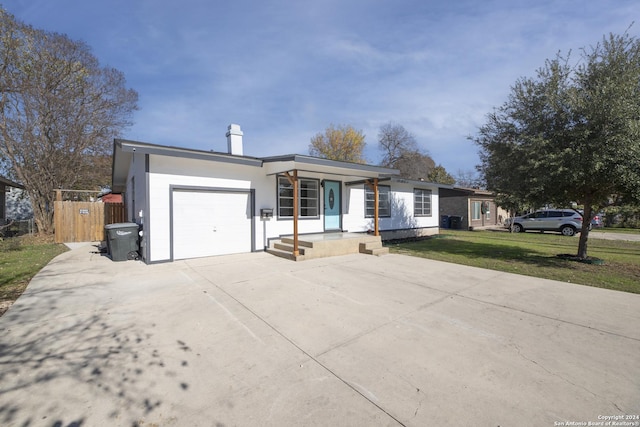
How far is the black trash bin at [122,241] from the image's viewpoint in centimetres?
767

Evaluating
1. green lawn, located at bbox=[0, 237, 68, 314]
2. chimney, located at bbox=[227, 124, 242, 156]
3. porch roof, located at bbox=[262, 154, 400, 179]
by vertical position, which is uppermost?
chimney, located at bbox=[227, 124, 242, 156]

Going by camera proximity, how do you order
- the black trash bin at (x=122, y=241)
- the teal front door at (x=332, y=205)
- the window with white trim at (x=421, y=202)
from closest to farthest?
the black trash bin at (x=122, y=241) → the teal front door at (x=332, y=205) → the window with white trim at (x=421, y=202)

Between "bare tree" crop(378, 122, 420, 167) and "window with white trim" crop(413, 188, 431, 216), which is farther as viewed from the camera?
"bare tree" crop(378, 122, 420, 167)

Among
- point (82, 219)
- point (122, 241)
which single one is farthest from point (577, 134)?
point (82, 219)

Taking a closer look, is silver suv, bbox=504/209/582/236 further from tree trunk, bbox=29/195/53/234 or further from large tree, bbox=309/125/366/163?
tree trunk, bbox=29/195/53/234

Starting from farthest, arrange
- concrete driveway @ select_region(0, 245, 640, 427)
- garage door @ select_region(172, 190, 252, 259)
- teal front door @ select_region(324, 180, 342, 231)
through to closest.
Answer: teal front door @ select_region(324, 180, 342, 231), garage door @ select_region(172, 190, 252, 259), concrete driveway @ select_region(0, 245, 640, 427)

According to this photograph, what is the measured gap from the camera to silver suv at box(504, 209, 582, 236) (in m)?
16.2

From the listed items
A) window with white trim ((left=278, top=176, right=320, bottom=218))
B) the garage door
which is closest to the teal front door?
window with white trim ((left=278, top=176, right=320, bottom=218))

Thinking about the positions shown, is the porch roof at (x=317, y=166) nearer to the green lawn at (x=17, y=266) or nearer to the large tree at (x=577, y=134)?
the large tree at (x=577, y=134)

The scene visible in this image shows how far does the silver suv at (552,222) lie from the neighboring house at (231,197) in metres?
12.1

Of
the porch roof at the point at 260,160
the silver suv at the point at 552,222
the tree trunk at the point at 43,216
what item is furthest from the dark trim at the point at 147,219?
the silver suv at the point at 552,222

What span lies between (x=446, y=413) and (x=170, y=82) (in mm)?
14607

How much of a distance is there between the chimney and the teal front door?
344 cm

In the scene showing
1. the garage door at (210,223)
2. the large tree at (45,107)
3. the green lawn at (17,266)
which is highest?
the large tree at (45,107)
